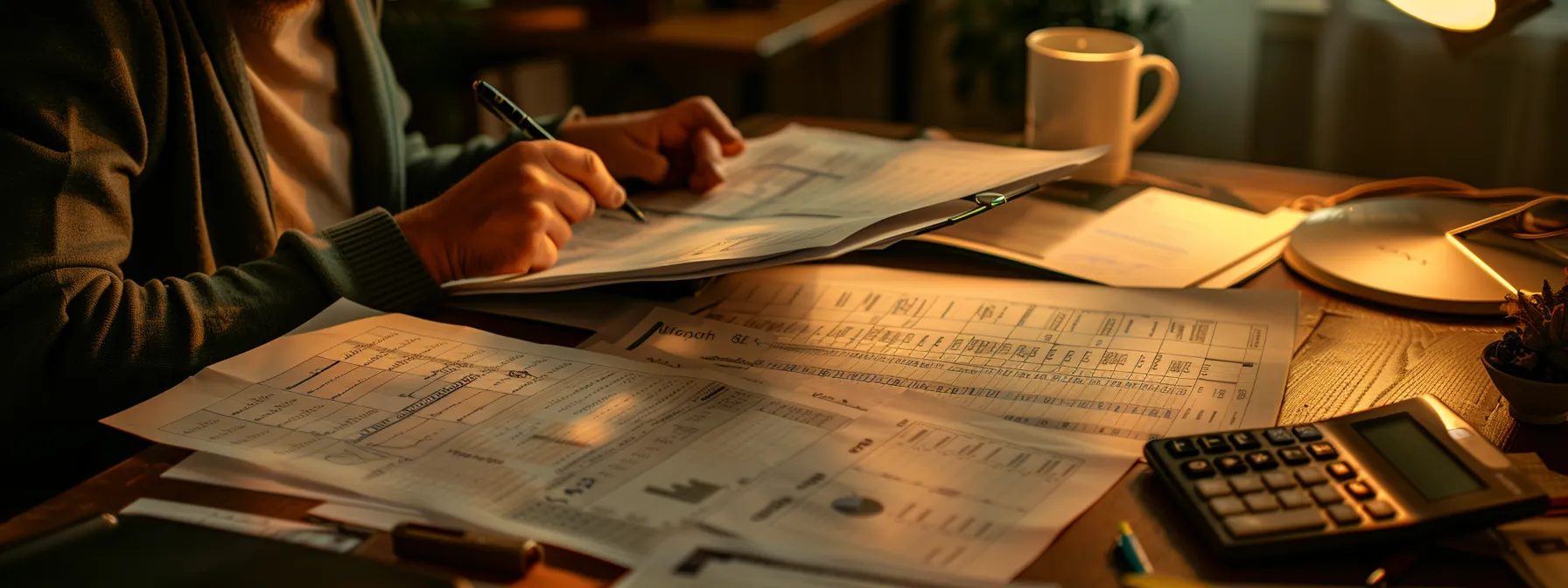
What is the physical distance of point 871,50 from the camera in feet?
8.80

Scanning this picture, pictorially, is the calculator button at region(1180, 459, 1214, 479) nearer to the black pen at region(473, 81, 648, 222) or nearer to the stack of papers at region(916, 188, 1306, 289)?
the stack of papers at region(916, 188, 1306, 289)

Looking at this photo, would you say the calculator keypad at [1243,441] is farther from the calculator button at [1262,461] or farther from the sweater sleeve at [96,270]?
the sweater sleeve at [96,270]

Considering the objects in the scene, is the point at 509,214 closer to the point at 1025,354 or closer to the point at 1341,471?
the point at 1025,354

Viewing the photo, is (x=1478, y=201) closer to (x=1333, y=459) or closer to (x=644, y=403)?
(x=1333, y=459)

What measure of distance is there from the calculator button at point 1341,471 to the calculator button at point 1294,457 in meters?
0.01

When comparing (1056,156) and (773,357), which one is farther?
(1056,156)

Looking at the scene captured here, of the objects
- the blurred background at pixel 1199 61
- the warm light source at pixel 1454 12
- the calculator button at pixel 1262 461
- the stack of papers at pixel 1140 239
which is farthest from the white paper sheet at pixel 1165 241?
the blurred background at pixel 1199 61

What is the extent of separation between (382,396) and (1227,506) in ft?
1.36

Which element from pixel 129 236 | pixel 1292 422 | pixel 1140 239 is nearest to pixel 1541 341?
pixel 1292 422

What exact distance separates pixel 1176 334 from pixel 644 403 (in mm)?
319

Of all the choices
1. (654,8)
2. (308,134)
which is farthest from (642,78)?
(308,134)

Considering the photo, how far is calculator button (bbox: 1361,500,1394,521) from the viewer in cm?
47

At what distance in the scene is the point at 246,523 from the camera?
19.8 inches

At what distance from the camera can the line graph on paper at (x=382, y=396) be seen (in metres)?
0.57
